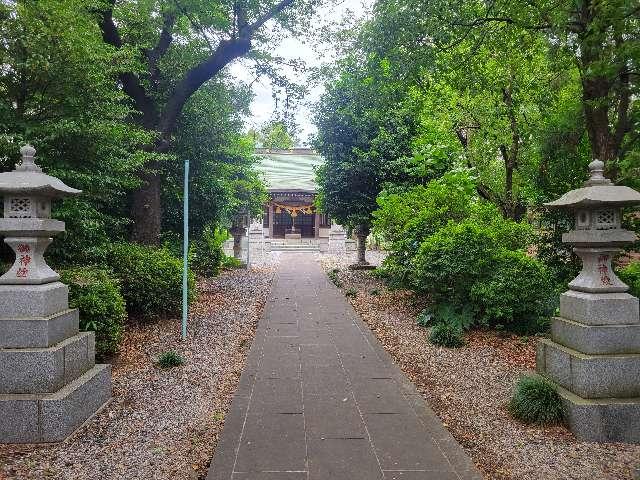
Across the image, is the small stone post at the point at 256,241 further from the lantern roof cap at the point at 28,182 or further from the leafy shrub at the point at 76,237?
the lantern roof cap at the point at 28,182

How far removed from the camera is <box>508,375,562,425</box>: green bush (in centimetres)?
453

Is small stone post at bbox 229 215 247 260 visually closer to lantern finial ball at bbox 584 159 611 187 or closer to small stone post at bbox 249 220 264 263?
small stone post at bbox 249 220 264 263

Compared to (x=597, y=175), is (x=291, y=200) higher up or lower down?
higher up

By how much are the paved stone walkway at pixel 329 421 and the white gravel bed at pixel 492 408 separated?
245mm

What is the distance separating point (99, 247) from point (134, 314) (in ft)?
6.27

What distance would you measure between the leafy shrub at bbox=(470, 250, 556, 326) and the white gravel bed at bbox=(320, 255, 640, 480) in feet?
1.81

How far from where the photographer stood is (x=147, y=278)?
332 inches

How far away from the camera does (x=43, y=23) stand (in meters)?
6.19

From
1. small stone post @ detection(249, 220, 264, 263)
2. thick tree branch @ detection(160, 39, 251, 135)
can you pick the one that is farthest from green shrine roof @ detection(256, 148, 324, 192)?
thick tree branch @ detection(160, 39, 251, 135)

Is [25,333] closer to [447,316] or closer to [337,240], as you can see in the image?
[447,316]

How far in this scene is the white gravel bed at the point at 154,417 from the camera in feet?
12.3

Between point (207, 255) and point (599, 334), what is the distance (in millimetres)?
12867

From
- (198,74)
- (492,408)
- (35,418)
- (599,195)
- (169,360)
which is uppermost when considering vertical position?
(198,74)

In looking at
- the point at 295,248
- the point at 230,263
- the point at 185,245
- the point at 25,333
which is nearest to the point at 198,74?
the point at 185,245
